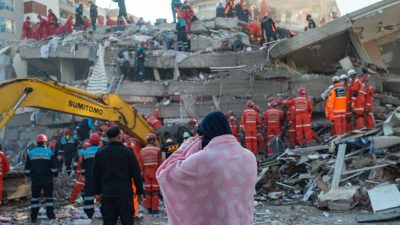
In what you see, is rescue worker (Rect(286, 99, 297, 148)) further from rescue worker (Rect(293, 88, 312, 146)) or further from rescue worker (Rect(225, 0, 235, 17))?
rescue worker (Rect(225, 0, 235, 17))

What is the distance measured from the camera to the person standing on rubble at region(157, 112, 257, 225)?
9.54 ft

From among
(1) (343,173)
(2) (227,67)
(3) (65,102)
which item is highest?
(2) (227,67)

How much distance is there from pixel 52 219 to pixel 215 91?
31.5ft

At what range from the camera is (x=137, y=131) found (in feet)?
36.6

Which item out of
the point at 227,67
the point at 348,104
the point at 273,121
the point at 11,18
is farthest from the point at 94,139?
the point at 11,18

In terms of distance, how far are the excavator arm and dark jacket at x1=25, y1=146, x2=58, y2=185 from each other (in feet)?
2.84

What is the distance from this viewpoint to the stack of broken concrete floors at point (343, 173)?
822cm

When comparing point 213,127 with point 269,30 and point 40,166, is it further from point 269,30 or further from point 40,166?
point 269,30

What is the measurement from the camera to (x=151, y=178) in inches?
355

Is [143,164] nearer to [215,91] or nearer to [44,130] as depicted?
[215,91]

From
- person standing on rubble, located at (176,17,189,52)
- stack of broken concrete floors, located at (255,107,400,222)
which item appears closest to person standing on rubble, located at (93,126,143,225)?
stack of broken concrete floors, located at (255,107,400,222)

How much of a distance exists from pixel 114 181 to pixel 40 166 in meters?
3.70

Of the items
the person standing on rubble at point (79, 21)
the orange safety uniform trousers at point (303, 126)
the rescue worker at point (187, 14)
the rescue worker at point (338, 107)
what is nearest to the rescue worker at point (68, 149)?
the orange safety uniform trousers at point (303, 126)

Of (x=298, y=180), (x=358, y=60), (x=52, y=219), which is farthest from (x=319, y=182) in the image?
(x=358, y=60)
